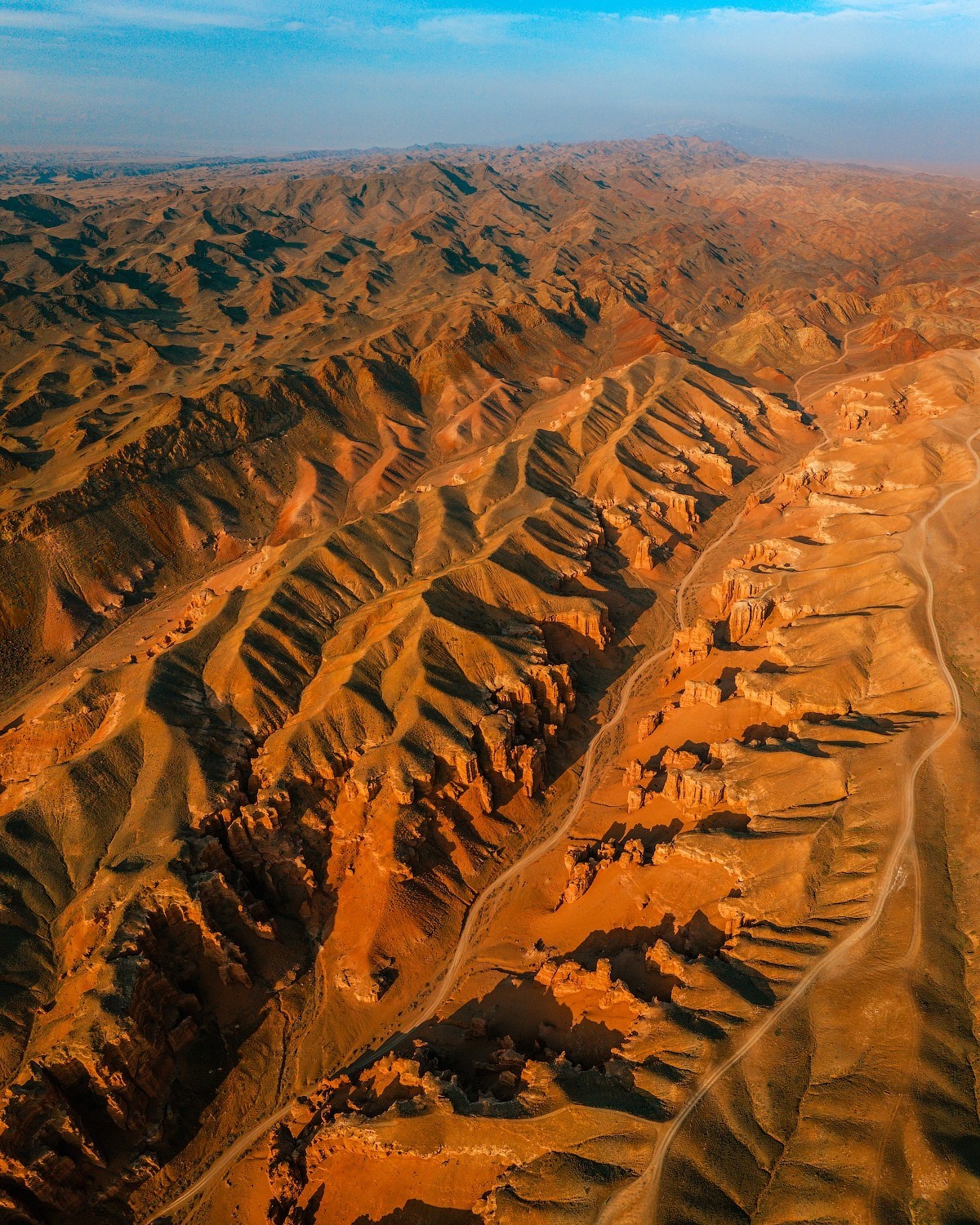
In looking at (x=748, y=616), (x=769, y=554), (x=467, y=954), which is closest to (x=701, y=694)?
(x=748, y=616)

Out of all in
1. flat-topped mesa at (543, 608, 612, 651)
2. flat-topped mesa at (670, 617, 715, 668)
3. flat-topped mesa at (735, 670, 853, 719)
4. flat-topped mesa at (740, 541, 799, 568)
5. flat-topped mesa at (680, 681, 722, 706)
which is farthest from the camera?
flat-topped mesa at (740, 541, 799, 568)

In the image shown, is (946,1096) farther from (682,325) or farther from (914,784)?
(682,325)

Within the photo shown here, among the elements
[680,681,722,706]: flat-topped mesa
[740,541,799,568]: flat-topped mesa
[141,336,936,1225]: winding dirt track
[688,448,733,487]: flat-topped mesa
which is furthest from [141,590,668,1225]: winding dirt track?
[688,448,733,487]: flat-topped mesa

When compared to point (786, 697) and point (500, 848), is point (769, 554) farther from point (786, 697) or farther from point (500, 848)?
point (500, 848)

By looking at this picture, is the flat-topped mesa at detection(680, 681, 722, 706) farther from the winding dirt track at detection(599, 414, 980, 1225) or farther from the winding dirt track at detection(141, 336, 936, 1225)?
the winding dirt track at detection(599, 414, 980, 1225)

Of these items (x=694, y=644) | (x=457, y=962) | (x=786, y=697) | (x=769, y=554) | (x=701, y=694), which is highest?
(x=769, y=554)

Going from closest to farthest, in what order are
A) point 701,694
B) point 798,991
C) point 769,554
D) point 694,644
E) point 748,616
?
point 798,991
point 701,694
point 694,644
point 748,616
point 769,554

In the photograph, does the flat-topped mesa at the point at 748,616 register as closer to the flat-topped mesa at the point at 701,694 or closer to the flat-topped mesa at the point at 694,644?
the flat-topped mesa at the point at 694,644

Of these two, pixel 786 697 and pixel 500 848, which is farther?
pixel 786 697

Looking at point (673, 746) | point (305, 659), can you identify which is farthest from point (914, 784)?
point (305, 659)
